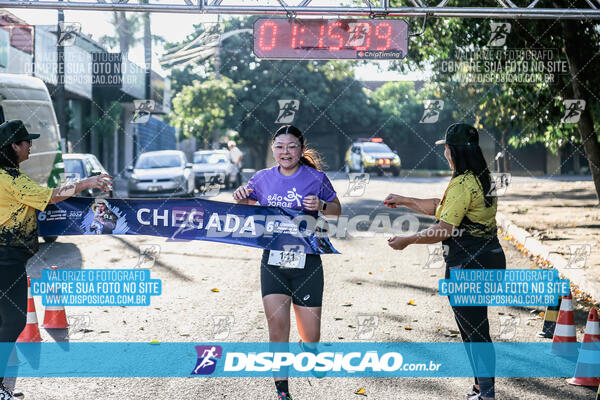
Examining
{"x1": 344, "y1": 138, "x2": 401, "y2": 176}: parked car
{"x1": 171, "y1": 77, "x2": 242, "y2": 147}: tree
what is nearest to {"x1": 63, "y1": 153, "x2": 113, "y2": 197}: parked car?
{"x1": 171, "y1": 77, "x2": 242, "y2": 147}: tree

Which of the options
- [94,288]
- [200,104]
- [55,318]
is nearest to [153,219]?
[55,318]

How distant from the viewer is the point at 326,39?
9.17 meters

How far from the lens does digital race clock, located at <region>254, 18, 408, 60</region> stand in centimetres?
911

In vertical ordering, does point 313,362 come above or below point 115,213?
below

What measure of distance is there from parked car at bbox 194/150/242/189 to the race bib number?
22.9 m

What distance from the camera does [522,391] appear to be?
529cm

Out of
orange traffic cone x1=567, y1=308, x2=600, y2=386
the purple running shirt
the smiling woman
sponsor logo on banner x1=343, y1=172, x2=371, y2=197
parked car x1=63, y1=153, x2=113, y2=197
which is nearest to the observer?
the smiling woman

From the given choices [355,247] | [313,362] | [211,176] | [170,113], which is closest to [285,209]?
[313,362]

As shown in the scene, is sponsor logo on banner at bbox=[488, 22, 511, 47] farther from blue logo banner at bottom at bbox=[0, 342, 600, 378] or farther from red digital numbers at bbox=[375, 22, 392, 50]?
blue logo banner at bottom at bbox=[0, 342, 600, 378]

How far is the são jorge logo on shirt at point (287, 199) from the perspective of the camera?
5109 mm

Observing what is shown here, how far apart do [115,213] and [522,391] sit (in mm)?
3602

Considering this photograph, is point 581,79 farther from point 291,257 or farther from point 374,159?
point 374,159

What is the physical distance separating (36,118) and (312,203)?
9.75 metres

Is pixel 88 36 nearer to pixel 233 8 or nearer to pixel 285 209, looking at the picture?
pixel 233 8
